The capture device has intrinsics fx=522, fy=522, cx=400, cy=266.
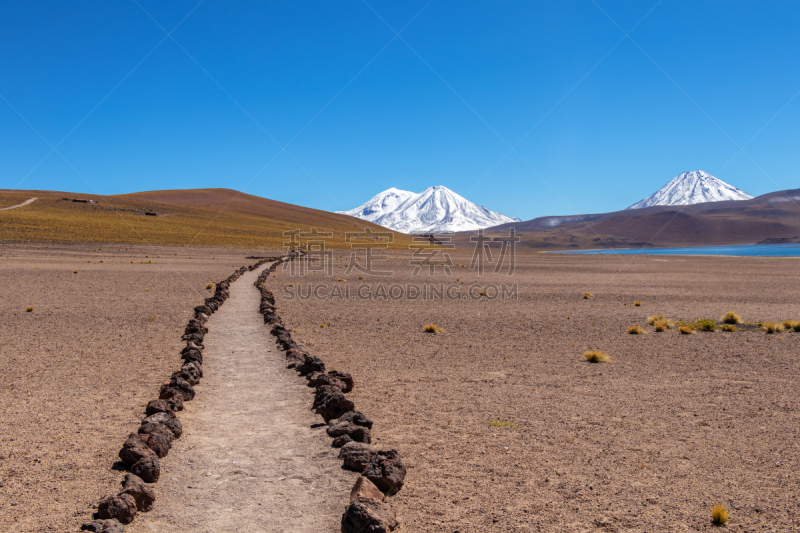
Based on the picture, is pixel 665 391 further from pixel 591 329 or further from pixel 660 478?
pixel 591 329

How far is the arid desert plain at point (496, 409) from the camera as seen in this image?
4824 millimetres

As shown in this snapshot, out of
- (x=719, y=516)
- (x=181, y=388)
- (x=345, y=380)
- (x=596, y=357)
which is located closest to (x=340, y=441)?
(x=345, y=380)

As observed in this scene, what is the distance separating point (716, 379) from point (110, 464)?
9.81 meters

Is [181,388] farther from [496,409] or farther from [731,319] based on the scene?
[731,319]

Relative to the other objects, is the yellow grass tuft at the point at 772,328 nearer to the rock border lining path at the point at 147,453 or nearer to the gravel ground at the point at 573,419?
the gravel ground at the point at 573,419

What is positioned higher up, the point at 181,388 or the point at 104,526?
the point at 181,388

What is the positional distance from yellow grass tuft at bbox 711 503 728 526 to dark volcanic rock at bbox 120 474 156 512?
4.95m

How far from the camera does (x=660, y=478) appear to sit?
17.8ft

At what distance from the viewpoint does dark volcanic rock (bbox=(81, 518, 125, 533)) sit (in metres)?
4.07

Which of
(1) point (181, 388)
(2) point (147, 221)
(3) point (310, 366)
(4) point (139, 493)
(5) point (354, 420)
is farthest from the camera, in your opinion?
(2) point (147, 221)

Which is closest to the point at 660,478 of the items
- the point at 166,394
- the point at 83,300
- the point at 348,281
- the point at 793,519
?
the point at 793,519

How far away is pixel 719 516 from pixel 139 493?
5.04 m

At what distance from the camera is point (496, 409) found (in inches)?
306

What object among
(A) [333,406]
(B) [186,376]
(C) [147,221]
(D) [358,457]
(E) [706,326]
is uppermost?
(C) [147,221]
